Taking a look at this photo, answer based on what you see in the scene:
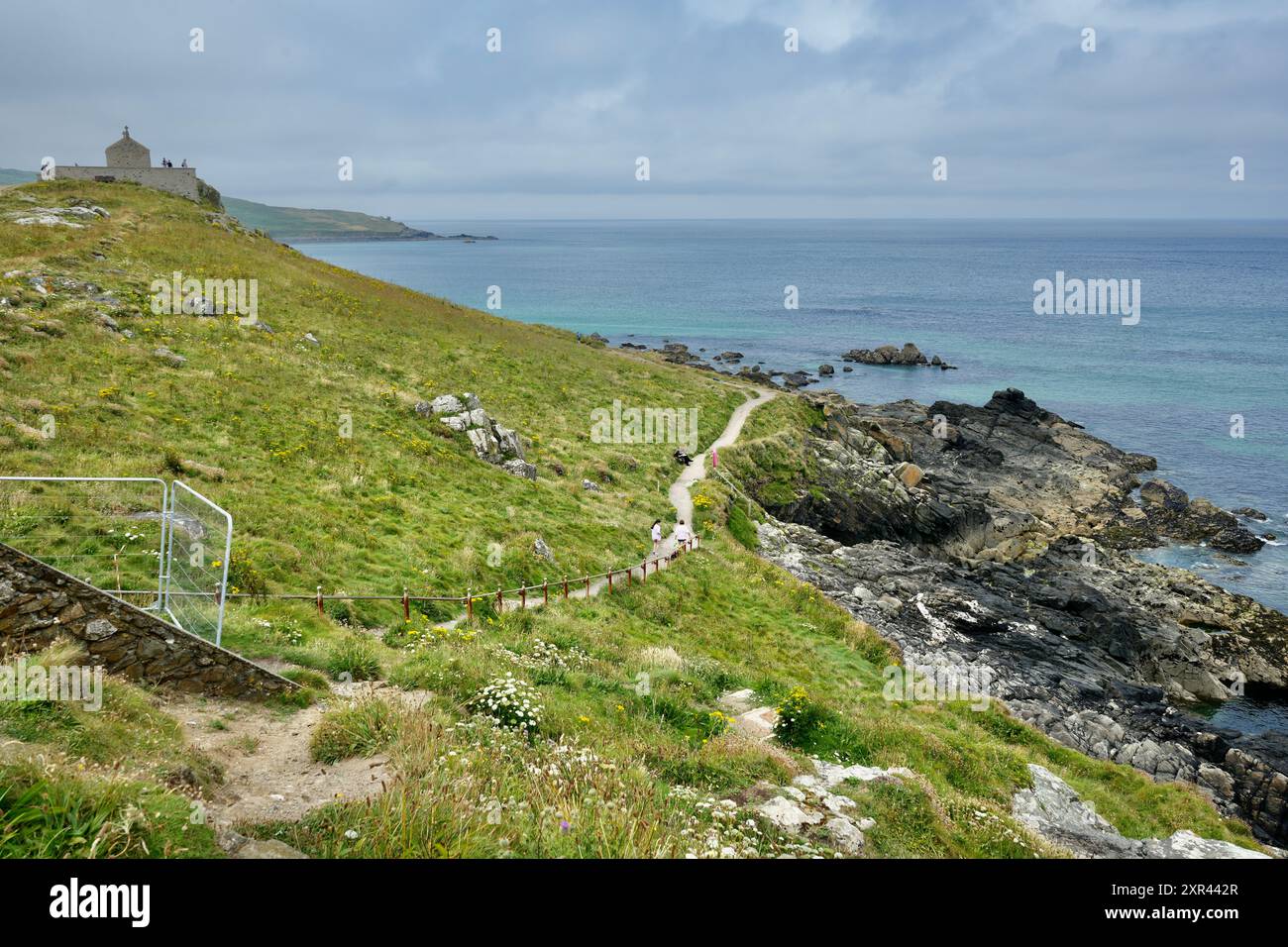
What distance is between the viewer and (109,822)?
6.58 metres

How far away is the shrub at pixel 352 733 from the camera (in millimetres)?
10211

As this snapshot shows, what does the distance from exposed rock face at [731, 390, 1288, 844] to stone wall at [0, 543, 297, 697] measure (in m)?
22.9

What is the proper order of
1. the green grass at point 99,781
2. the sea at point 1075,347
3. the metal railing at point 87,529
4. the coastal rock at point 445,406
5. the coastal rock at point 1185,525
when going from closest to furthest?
the green grass at point 99,781 < the metal railing at point 87,529 < the coastal rock at point 445,406 < the coastal rock at point 1185,525 < the sea at point 1075,347

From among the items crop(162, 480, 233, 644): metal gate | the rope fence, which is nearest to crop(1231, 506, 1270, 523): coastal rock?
the rope fence

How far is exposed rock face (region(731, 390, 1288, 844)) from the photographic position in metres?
25.6

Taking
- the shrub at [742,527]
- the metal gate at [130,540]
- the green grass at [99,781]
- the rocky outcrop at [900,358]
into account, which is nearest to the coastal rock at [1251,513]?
the shrub at [742,527]

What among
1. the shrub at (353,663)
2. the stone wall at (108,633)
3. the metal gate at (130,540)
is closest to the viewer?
the stone wall at (108,633)

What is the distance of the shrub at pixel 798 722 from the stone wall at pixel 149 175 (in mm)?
77799

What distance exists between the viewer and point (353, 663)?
14.3 meters

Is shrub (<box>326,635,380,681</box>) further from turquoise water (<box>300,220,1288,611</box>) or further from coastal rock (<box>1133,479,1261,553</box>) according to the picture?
coastal rock (<box>1133,479,1261,553</box>)

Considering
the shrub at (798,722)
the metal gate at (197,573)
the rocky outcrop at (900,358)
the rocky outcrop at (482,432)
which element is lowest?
the shrub at (798,722)

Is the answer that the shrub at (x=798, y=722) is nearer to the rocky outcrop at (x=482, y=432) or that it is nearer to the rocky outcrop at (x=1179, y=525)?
the rocky outcrop at (x=482, y=432)
